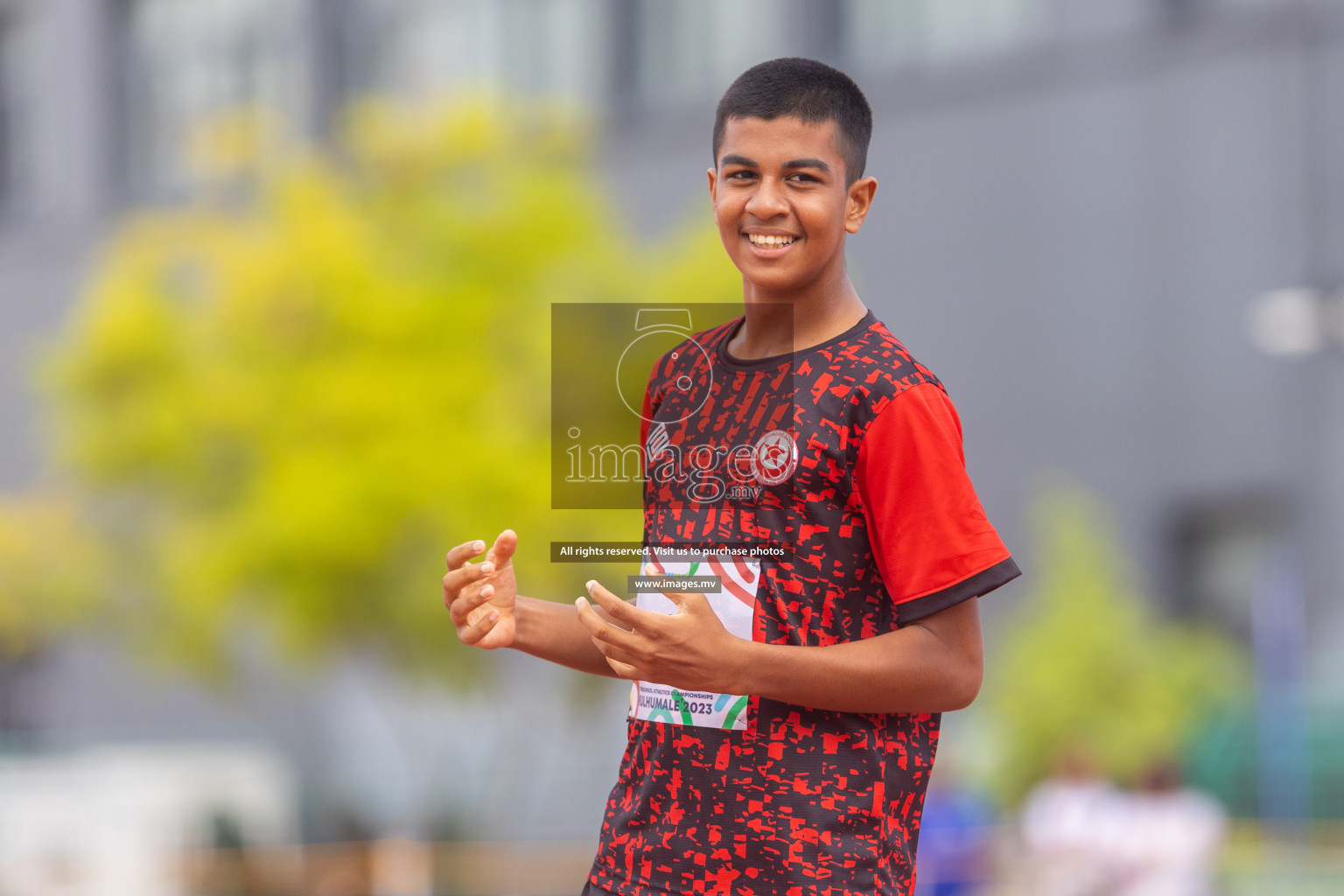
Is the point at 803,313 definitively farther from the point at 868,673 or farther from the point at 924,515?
the point at 868,673

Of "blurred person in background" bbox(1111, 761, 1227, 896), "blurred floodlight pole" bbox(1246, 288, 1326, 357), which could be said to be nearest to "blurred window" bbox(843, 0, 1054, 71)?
"blurred floodlight pole" bbox(1246, 288, 1326, 357)

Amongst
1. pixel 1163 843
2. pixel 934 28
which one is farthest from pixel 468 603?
pixel 934 28

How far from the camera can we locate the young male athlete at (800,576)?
2.08 meters

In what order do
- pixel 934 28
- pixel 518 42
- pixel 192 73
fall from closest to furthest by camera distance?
1. pixel 934 28
2. pixel 518 42
3. pixel 192 73

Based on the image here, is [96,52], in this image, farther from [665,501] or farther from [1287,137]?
[665,501]

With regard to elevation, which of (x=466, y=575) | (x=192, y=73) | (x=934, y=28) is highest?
(x=192, y=73)

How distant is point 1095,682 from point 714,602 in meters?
14.0

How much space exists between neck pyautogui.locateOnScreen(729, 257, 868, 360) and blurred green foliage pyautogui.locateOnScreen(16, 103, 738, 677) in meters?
10.7

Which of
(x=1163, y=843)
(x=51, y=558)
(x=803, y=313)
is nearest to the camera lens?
(x=803, y=313)

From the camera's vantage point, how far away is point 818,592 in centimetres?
217

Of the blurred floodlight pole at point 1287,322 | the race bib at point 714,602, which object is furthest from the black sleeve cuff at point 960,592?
the blurred floodlight pole at point 1287,322

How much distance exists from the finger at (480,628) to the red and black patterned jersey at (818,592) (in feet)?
0.84

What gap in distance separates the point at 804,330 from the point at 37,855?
13630 mm

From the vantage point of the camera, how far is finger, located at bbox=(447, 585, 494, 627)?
230cm
